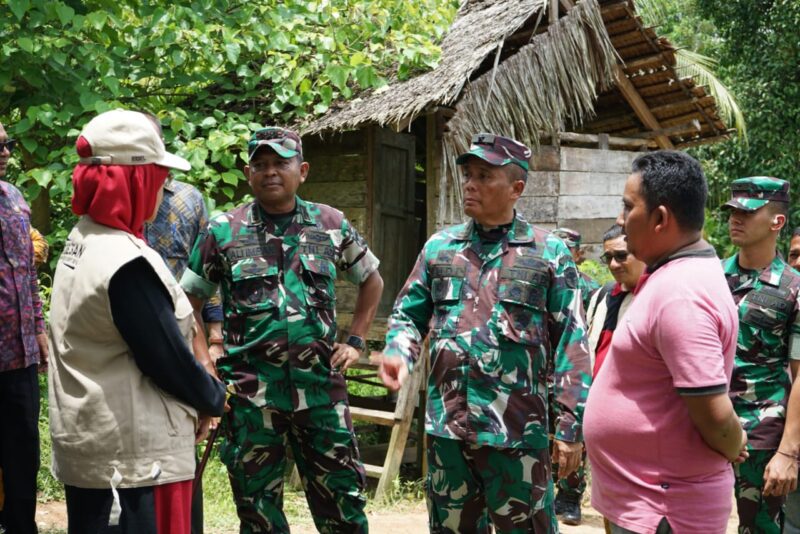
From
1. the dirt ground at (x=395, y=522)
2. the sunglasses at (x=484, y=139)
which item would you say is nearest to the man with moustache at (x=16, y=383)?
the dirt ground at (x=395, y=522)

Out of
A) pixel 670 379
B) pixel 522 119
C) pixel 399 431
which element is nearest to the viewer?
pixel 670 379

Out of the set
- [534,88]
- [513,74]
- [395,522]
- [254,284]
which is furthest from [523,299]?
[534,88]

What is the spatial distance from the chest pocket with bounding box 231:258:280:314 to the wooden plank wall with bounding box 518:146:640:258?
226 inches

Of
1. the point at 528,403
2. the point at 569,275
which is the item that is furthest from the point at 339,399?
the point at 569,275

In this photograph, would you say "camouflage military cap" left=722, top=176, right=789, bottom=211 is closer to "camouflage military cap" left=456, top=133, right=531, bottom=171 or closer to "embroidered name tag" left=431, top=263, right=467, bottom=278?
"camouflage military cap" left=456, top=133, right=531, bottom=171

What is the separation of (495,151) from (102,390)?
205 cm

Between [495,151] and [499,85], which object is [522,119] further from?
[495,151]

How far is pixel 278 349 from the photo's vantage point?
439 cm

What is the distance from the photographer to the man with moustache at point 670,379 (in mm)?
2689

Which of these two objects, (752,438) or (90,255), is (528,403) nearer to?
(752,438)

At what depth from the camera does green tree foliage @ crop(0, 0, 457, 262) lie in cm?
657

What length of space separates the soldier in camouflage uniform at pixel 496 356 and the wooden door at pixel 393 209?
16.8ft

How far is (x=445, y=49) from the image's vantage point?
31.2 feet

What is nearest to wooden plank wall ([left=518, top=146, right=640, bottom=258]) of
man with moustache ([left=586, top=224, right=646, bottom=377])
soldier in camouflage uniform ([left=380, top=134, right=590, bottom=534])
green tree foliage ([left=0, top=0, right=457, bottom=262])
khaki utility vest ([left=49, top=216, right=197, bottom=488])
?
green tree foliage ([left=0, top=0, right=457, bottom=262])
